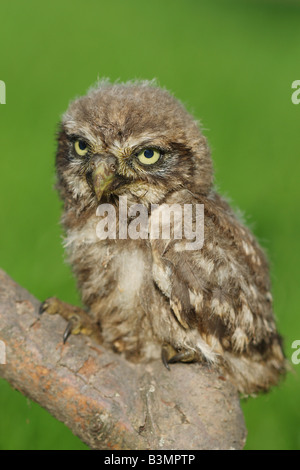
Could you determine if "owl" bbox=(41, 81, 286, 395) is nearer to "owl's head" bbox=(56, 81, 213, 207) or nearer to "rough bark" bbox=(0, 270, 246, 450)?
"owl's head" bbox=(56, 81, 213, 207)

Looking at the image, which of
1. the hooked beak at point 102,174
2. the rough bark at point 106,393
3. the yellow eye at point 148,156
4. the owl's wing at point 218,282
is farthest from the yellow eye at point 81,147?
the rough bark at point 106,393

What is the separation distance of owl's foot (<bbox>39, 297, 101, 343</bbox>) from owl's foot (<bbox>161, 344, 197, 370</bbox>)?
43 cm

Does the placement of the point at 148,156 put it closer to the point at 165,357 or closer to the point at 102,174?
the point at 102,174

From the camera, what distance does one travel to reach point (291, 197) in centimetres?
623

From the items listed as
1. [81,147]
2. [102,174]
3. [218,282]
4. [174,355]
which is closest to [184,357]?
[174,355]

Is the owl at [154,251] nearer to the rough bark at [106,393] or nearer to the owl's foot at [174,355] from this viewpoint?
the owl's foot at [174,355]

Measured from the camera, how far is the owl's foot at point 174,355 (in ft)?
9.50

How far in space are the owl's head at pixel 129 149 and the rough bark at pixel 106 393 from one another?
27.8 inches

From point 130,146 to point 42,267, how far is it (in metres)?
2.31

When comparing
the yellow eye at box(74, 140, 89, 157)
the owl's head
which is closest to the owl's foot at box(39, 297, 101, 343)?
the owl's head

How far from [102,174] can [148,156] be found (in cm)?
27

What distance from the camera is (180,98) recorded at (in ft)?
22.5

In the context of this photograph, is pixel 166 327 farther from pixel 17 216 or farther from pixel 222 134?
pixel 222 134

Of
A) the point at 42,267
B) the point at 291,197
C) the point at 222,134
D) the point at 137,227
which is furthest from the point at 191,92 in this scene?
the point at 137,227
